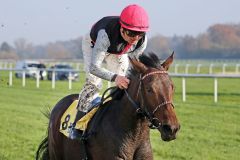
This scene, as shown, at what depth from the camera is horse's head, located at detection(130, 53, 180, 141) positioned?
3801 millimetres

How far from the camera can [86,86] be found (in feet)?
17.1

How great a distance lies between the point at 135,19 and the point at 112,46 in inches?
17.7

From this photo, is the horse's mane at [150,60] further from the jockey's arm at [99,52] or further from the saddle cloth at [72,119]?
the saddle cloth at [72,119]

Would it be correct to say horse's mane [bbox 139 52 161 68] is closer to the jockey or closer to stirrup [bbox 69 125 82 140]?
the jockey

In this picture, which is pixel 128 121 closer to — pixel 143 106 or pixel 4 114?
pixel 143 106

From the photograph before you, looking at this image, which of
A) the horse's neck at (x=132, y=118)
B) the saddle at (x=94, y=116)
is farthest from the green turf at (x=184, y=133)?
the horse's neck at (x=132, y=118)

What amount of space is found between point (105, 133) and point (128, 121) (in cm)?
25

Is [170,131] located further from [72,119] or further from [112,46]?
[72,119]

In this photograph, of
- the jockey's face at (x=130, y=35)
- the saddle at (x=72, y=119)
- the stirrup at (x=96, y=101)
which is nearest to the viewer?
the jockey's face at (x=130, y=35)

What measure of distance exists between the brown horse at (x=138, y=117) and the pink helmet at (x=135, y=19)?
10.2 inches

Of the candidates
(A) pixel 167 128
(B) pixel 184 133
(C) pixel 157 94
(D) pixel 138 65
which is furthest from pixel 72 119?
(B) pixel 184 133

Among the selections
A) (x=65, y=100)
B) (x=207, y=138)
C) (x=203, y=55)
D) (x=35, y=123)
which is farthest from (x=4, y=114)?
(x=203, y=55)

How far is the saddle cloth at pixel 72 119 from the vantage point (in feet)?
15.8

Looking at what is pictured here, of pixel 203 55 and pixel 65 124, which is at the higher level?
pixel 65 124
